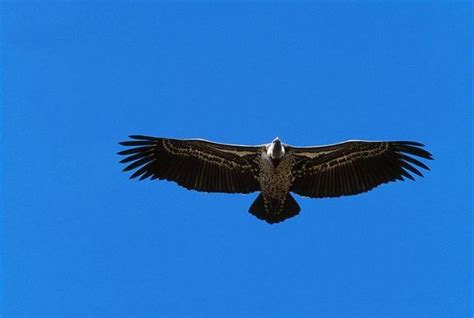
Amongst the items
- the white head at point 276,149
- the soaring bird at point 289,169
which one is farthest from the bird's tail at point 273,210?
the white head at point 276,149

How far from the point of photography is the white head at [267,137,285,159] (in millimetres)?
16500

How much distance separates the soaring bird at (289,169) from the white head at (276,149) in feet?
2.06

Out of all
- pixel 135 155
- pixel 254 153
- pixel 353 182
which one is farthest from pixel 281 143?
pixel 135 155

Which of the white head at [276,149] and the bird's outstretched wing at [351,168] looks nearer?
the white head at [276,149]

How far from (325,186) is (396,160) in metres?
1.55

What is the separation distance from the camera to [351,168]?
696 inches

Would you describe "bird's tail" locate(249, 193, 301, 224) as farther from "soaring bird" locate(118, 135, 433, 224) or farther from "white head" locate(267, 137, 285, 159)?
"white head" locate(267, 137, 285, 159)

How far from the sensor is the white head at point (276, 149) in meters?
16.5

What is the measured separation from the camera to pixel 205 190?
1755 centimetres

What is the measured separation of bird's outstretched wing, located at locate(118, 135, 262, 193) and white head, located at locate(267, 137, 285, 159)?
0.78 m

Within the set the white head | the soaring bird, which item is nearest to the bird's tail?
the soaring bird

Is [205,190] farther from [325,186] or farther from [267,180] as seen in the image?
[325,186]

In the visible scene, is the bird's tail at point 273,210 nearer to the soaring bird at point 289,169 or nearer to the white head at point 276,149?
the soaring bird at point 289,169

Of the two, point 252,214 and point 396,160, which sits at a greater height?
point 396,160
